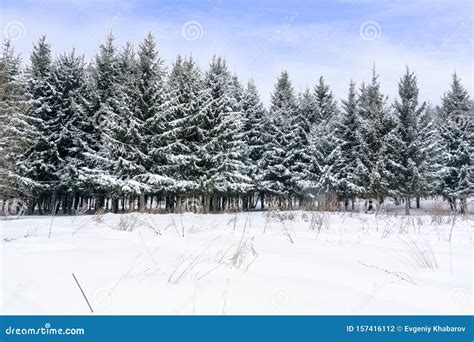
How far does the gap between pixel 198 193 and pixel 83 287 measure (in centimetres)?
2175

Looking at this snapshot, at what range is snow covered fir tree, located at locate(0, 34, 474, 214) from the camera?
2122 cm

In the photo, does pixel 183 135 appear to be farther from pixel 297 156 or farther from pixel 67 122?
pixel 297 156

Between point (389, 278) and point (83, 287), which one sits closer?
point (83, 287)

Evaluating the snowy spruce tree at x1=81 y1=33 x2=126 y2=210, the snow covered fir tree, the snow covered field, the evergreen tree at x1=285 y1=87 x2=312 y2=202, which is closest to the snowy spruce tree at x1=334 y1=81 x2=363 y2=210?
the snow covered fir tree

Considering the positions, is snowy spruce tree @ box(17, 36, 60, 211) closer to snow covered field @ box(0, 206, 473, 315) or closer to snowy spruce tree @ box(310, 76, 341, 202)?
snowy spruce tree @ box(310, 76, 341, 202)

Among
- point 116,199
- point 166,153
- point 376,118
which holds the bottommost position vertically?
point 116,199

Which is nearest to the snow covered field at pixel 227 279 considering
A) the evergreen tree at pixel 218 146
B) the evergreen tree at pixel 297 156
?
the evergreen tree at pixel 218 146

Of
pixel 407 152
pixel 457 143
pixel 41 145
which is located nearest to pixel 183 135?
pixel 41 145

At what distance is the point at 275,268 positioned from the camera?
9.16ft

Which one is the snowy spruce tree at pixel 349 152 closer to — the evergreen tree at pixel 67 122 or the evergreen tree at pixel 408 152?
the evergreen tree at pixel 408 152

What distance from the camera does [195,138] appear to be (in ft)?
80.7

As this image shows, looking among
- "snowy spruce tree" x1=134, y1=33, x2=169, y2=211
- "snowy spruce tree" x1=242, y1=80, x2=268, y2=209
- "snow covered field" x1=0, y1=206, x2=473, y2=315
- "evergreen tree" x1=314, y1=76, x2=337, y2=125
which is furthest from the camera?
"evergreen tree" x1=314, y1=76, x2=337, y2=125

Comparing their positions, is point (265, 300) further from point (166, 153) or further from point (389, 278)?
point (166, 153)

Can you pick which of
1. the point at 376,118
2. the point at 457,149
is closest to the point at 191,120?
the point at 376,118
